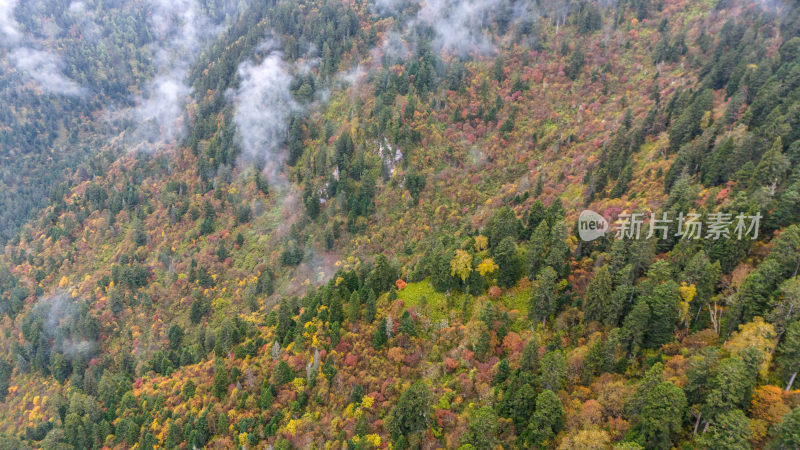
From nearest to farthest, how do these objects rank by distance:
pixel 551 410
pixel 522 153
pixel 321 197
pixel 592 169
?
pixel 551 410 → pixel 592 169 → pixel 522 153 → pixel 321 197

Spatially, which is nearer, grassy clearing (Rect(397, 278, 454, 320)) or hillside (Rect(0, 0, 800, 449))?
hillside (Rect(0, 0, 800, 449))

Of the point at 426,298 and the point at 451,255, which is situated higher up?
the point at 451,255

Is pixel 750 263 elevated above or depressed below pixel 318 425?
above

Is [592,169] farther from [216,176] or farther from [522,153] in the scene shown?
[216,176]

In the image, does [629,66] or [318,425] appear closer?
[318,425]

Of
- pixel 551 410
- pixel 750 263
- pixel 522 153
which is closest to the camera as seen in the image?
pixel 551 410

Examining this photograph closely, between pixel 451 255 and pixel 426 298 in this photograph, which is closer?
pixel 426 298

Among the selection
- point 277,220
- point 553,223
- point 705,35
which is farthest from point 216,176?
point 705,35

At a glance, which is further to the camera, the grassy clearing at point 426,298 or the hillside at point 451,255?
the grassy clearing at point 426,298
